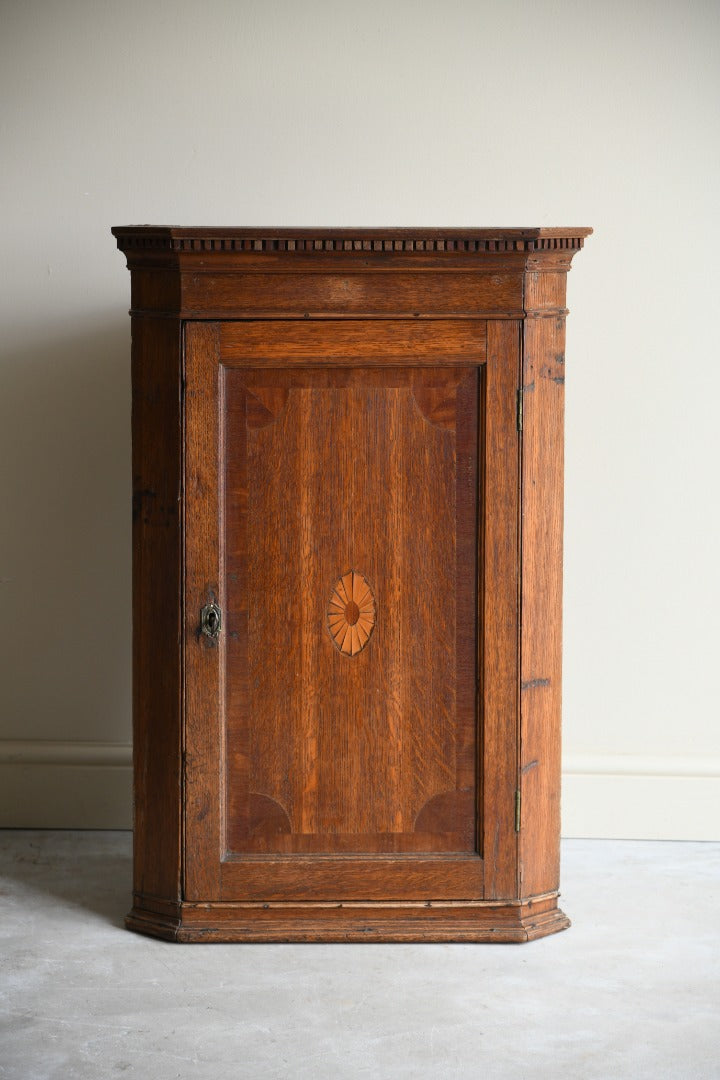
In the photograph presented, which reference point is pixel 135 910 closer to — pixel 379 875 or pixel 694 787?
pixel 379 875

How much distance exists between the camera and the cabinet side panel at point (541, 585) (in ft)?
8.04

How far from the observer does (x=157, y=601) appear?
97.6 inches

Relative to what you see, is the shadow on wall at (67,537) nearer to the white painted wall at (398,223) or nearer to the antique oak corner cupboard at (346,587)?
the white painted wall at (398,223)

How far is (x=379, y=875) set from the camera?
2.49m

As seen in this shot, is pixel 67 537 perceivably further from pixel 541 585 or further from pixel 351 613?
pixel 541 585

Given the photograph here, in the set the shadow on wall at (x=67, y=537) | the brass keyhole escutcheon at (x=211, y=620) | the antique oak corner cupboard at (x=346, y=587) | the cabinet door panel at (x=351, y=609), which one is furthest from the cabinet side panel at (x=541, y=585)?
the shadow on wall at (x=67, y=537)

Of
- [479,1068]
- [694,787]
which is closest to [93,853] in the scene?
[479,1068]

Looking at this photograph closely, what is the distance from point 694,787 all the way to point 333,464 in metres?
1.50

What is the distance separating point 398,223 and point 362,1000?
1.97 m

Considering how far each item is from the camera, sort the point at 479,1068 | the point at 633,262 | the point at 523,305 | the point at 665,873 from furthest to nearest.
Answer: the point at 633,262 → the point at 665,873 → the point at 523,305 → the point at 479,1068

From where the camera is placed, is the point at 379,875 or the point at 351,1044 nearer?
the point at 351,1044

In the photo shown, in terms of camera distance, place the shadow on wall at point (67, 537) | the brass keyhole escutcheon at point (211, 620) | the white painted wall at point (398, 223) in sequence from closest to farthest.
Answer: the brass keyhole escutcheon at point (211, 620) < the white painted wall at point (398, 223) < the shadow on wall at point (67, 537)

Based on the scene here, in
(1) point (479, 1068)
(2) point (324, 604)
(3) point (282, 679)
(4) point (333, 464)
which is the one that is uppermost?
(4) point (333, 464)

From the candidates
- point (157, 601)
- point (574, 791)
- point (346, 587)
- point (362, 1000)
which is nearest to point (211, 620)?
point (157, 601)
